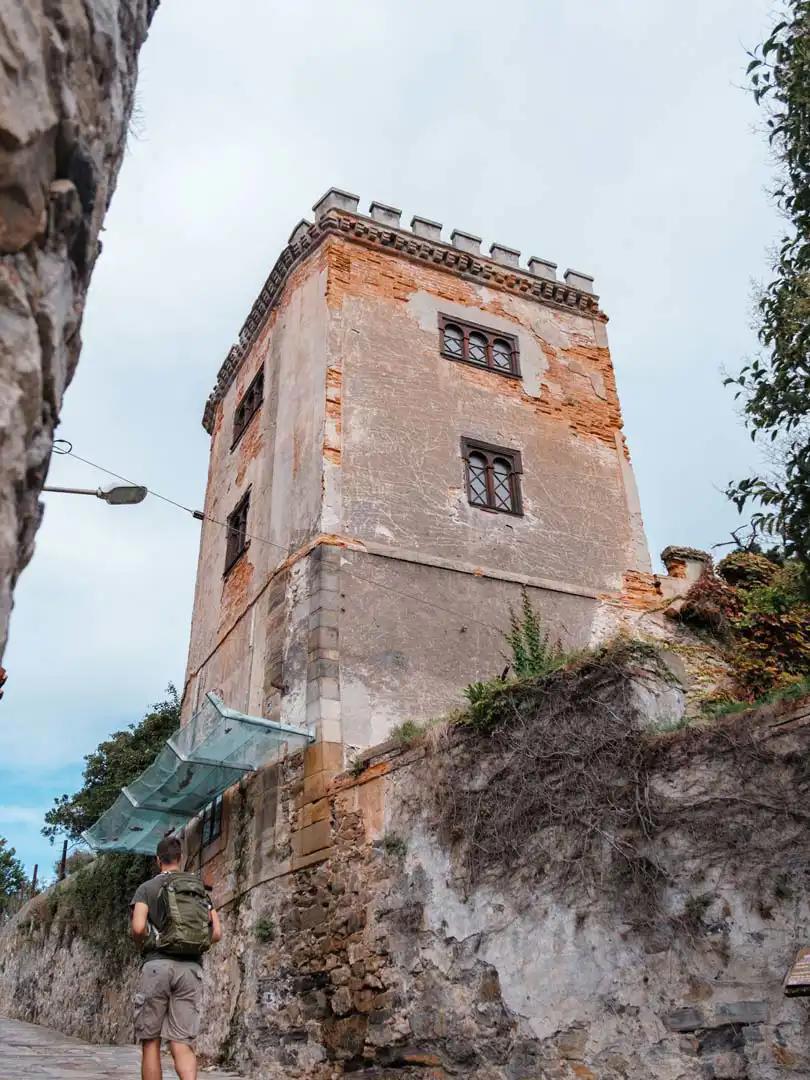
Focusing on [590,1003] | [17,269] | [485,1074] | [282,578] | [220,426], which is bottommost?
[485,1074]

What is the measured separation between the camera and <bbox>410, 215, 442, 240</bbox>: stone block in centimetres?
1467

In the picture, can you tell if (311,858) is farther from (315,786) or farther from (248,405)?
(248,405)

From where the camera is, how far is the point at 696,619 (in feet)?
42.7

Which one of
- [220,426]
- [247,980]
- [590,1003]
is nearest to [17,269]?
[590,1003]

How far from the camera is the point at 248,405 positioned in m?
15.2

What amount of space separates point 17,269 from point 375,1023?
285 inches

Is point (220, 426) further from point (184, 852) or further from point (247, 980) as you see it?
point (247, 980)

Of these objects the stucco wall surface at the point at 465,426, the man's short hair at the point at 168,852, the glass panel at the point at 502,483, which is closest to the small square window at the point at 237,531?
the stucco wall surface at the point at 465,426

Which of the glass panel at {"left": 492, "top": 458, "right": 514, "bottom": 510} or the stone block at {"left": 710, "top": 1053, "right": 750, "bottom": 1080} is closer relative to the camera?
the stone block at {"left": 710, "top": 1053, "right": 750, "bottom": 1080}

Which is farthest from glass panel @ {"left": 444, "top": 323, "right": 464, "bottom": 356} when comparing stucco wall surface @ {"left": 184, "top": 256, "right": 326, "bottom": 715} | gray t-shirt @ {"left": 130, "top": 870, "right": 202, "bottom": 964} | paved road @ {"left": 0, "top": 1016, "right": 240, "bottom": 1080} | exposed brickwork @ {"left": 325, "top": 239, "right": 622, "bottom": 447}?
gray t-shirt @ {"left": 130, "top": 870, "right": 202, "bottom": 964}

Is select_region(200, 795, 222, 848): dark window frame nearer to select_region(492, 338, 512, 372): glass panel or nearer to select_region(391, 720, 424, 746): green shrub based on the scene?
select_region(391, 720, 424, 746): green shrub

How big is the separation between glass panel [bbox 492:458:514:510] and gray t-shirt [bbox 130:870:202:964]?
799 centimetres

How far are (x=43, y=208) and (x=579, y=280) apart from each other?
578 inches

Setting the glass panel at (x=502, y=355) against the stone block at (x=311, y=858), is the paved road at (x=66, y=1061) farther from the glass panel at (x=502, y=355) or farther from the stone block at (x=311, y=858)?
the glass panel at (x=502, y=355)
